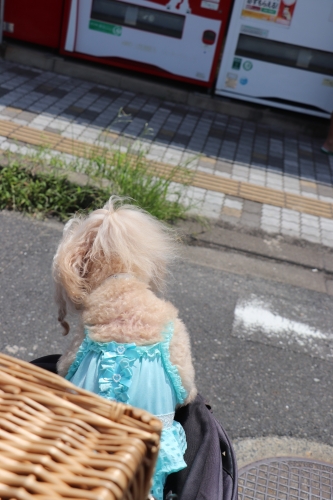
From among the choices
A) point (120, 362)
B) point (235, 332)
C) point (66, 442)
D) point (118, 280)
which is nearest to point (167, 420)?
point (120, 362)

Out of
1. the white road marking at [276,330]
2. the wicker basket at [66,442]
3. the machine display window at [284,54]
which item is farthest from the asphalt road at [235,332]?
the machine display window at [284,54]

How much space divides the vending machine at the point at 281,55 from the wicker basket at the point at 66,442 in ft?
23.9

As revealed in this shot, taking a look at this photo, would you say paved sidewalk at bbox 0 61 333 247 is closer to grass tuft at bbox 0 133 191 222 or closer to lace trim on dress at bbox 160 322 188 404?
grass tuft at bbox 0 133 191 222

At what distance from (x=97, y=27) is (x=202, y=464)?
723 centimetres

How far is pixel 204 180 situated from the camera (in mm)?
5621

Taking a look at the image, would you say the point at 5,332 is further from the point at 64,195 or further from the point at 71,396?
the point at 71,396

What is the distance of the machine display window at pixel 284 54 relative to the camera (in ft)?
24.9

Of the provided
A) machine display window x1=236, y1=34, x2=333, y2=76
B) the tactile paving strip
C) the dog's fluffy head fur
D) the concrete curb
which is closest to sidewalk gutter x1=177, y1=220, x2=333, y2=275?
the concrete curb

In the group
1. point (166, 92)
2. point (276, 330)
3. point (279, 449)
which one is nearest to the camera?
point (279, 449)

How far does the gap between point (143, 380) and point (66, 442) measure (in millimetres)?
797

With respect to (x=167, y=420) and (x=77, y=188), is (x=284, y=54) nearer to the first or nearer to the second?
(x=77, y=188)

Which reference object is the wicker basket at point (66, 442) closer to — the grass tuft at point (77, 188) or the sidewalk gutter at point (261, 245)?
the grass tuft at point (77, 188)

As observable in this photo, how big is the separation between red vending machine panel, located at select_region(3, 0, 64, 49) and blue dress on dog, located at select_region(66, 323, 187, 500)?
709cm

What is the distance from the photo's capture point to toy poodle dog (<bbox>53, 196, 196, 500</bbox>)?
5.69 ft
